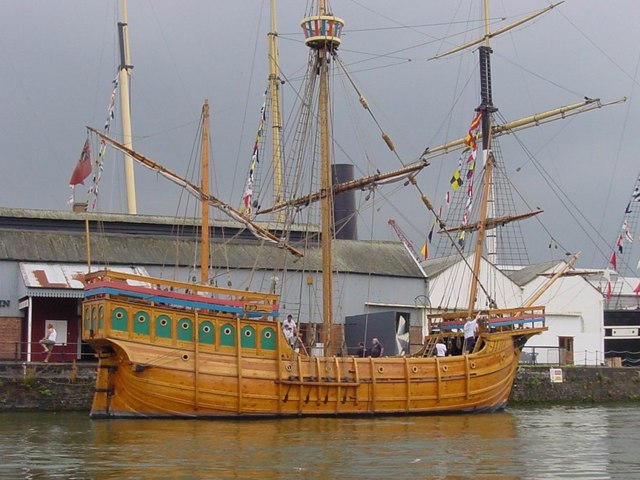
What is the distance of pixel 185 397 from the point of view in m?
30.8

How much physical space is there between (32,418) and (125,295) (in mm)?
5397

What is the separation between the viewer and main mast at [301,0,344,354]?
3572 centimetres

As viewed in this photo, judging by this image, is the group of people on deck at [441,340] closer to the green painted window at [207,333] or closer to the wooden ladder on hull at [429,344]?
the wooden ladder on hull at [429,344]

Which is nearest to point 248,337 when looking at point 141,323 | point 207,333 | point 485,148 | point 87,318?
point 207,333

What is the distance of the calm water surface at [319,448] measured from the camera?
67.3ft

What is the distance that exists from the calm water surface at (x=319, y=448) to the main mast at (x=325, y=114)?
17.4 feet

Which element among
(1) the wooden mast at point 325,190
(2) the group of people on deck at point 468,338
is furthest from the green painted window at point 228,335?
(2) the group of people on deck at point 468,338

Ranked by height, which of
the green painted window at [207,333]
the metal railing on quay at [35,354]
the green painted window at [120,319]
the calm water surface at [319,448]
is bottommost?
the calm water surface at [319,448]

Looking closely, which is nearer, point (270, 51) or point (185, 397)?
point (185, 397)

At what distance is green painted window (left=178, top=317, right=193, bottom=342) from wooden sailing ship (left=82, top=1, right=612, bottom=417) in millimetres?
29

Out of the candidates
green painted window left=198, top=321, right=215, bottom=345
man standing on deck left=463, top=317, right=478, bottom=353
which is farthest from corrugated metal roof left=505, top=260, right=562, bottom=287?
green painted window left=198, top=321, right=215, bottom=345

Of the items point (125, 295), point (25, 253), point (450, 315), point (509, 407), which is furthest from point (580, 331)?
point (125, 295)

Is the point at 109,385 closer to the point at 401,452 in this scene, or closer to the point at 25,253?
the point at 401,452

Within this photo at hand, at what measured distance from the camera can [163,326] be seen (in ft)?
101
